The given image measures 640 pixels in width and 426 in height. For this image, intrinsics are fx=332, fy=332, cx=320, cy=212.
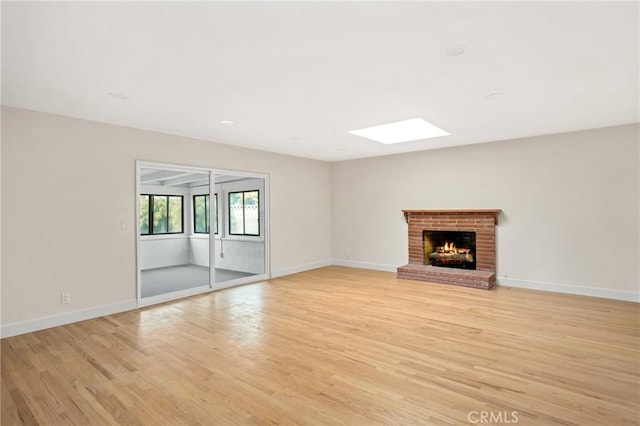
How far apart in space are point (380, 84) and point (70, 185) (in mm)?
3777

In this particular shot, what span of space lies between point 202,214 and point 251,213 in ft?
3.20

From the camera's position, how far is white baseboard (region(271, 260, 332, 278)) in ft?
21.8

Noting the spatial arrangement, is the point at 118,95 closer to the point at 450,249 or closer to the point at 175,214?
the point at 175,214

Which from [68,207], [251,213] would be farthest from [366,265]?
[68,207]

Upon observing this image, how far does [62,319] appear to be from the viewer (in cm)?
390

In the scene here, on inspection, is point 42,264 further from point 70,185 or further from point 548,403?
point 548,403

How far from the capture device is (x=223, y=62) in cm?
257

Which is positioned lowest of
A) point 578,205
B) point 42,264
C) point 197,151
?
point 42,264

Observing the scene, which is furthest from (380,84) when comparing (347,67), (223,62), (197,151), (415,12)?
(197,151)

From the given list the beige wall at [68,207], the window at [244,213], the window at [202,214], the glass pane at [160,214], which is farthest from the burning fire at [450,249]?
the glass pane at [160,214]

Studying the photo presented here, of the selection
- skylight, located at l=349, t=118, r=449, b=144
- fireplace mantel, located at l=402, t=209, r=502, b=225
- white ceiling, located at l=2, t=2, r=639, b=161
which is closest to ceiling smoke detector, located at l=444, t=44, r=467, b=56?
white ceiling, located at l=2, t=2, r=639, b=161

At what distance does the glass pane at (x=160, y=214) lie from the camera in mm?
5484
